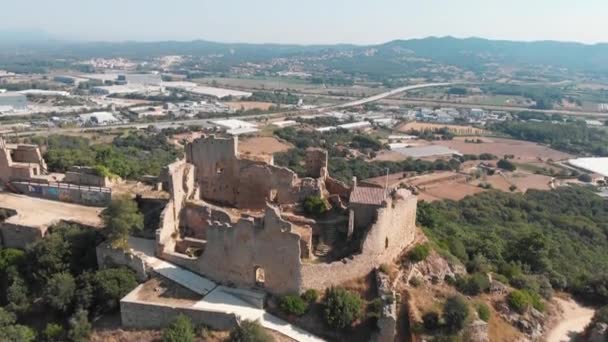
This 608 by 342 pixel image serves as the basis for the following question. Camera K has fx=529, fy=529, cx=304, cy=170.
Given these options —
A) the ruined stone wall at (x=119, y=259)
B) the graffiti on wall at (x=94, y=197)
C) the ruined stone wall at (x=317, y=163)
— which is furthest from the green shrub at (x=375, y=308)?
the graffiti on wall at (x=94, y=197)

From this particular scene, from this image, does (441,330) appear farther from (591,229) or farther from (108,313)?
(591,229)

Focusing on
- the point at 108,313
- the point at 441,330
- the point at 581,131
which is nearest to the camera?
the point at 441,330

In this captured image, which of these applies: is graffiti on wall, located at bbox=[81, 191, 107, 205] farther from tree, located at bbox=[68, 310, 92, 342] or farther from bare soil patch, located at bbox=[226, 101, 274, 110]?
bare soil patch, located at bbox=[226, 101, 274, 110]

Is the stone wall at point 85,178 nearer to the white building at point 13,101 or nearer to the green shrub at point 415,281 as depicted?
the green shrub at point 415,281

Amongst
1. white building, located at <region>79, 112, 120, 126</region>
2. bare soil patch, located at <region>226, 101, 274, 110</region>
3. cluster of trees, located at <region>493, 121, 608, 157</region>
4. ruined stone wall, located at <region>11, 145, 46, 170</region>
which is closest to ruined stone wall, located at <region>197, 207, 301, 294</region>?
ruined stone wall, located at <region>11, 145, 46, 170</region>

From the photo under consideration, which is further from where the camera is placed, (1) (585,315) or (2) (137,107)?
(2) (137,107)

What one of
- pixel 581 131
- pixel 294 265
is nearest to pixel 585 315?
pixel 294 265

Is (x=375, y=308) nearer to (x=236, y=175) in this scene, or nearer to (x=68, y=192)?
(x=236, y=175)
